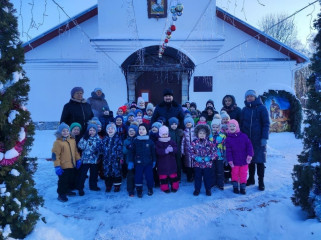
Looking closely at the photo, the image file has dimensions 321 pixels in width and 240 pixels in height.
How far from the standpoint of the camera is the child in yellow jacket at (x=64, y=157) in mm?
3820

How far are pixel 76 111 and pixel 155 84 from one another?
Answer: 5309mm

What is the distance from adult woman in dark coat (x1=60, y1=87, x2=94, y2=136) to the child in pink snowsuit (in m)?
1.57

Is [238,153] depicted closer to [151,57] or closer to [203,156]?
[203,156]

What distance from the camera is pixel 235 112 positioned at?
4.84 meters

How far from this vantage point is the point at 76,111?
448cm

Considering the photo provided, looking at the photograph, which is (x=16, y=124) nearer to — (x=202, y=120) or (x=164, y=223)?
(x=164, y=223)

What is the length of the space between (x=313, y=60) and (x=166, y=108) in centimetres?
261

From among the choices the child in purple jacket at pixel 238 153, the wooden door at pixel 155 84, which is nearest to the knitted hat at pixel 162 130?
the child in purple jacket at pixel 238 153

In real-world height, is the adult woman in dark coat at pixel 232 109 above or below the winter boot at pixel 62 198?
above

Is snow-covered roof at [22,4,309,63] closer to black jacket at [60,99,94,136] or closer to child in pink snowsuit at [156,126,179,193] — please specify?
black jacket at [60,99,94,136]

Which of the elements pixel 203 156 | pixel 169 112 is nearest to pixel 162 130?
pixel 169 112

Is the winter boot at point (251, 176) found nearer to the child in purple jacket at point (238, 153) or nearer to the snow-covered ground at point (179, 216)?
the snow-covered ground at point (179, 216)

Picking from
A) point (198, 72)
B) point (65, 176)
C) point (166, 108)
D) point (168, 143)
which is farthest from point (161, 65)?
point (65, 176)

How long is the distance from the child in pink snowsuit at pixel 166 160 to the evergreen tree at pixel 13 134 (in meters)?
2.15
